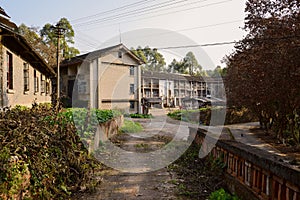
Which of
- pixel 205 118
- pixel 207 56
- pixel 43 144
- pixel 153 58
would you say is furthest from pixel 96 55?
pixel 153 58

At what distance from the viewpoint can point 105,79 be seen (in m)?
28.4

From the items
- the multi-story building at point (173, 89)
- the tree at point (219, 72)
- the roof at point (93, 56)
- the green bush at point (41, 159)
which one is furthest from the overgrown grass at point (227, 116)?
the green bush at point (41, 159)

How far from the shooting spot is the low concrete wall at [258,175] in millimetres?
2492

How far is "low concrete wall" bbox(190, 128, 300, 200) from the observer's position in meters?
2.49

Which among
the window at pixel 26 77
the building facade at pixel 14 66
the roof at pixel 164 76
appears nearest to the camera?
the building facade at pixel 14 66

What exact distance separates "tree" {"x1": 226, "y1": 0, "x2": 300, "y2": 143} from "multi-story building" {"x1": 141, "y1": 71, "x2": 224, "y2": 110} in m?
27.8

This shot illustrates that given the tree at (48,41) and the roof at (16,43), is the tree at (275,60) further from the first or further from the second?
the tree at (48,41)

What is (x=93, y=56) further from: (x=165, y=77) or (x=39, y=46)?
(x=165, y=77)

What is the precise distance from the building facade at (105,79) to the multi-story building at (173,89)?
813cm

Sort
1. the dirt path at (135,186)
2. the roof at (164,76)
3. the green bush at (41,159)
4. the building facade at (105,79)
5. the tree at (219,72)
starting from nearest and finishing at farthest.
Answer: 1. the green bush at (41,159)
2. the dirt path at (135,186)
3. the tree at (219,72)
4. the building facade at (105,79)
5. the roof at (164,76)

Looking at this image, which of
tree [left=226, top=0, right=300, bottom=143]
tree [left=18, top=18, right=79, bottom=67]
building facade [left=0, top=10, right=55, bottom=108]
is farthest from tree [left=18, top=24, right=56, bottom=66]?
tree [left=226, top=0, right=300, bottom=143]

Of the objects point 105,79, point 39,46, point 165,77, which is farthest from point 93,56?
point 165,77

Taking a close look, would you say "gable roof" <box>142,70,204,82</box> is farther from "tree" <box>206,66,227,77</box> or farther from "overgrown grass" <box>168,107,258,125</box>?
"overgrown grass" <box>168,107,258,125</box>

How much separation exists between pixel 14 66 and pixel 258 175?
38.8ft
